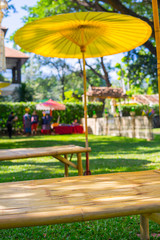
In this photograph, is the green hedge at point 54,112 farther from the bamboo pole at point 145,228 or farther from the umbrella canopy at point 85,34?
the bamboo pole at point 145,228

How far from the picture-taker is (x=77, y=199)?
1.94 metres

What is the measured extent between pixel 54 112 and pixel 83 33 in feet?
59.2

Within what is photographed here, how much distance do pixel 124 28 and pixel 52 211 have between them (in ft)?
10.5

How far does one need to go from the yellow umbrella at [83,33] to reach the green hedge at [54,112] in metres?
16.2

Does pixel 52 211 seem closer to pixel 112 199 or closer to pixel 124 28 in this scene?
pixel 112 199

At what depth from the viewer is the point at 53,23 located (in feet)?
12.0

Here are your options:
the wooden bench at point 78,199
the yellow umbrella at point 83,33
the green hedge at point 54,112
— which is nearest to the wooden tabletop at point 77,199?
the wooden bench at point 78,199

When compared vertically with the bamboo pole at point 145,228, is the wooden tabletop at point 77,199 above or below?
above

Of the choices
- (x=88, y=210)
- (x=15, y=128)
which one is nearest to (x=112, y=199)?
(x=88, y=210)

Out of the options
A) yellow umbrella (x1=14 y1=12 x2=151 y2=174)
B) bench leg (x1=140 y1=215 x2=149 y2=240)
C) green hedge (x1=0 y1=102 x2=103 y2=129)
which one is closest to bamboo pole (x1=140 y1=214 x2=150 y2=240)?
bench leg (x1=140 y1=215 x2=149 y2=240)

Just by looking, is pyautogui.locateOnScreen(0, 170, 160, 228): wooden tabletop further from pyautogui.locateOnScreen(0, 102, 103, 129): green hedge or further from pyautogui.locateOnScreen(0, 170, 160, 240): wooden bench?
pyautogui.locateOnScreen(0, 102, 103, 129): green hedge

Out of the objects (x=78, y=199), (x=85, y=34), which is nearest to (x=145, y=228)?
(x=78, y=199)

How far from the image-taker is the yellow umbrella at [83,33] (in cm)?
360

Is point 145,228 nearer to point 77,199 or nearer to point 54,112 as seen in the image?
point 77,199
